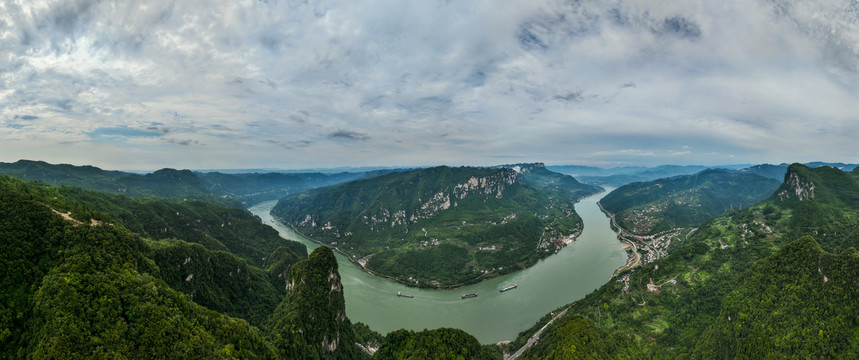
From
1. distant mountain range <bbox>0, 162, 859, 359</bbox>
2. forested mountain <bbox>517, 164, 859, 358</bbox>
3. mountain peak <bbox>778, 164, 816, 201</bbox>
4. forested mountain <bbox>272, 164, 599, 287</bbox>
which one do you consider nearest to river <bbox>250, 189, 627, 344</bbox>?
forested mountain <bbox>272, 164, 599, 287</bbox>

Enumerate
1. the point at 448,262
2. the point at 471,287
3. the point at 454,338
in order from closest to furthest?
1. the point at 454,338
2. the point at 471,287
3. the point at 448,262

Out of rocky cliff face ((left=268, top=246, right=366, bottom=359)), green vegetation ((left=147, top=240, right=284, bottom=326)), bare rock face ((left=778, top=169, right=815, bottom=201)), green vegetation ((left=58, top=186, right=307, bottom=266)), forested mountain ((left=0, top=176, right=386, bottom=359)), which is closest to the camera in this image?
forested mountain ((left=0, top=176, right=386, bottom=359))

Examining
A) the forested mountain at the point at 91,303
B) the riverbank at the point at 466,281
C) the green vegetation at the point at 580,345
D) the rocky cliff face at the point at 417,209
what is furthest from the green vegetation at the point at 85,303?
the rocky cliff face at the point at 417,209

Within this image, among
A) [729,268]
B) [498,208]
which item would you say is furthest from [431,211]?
[729,268]

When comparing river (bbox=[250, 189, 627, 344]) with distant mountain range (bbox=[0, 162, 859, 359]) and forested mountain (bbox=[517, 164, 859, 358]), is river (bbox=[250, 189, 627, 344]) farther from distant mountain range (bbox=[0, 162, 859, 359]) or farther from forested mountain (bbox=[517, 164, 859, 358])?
forested mountain (bbox=[517, 164, 859, 358])

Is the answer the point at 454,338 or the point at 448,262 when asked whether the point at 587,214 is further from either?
the point at 454,338

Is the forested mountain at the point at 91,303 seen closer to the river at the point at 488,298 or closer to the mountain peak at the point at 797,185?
the river at the point at 488,298

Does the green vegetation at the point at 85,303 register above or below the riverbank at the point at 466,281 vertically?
above
